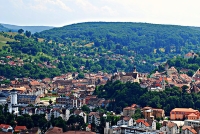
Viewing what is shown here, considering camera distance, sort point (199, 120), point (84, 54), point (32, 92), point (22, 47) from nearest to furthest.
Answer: point (199, 120)
point (32, 92)
point (22, 47)
point (84, 54)

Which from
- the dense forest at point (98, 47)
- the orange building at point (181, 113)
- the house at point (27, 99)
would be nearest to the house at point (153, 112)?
the orange building at point (181, 113)

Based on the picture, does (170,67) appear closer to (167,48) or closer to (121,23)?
(167,48)

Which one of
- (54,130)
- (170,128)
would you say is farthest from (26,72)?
(54,130)

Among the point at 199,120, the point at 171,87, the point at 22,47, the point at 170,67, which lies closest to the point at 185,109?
the point at 199,120

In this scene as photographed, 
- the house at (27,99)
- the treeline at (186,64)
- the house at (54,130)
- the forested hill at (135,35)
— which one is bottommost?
the house at (27,99)

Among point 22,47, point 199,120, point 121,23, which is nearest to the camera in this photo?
point 199,120

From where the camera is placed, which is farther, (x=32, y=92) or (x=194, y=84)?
(x=32, y=92)

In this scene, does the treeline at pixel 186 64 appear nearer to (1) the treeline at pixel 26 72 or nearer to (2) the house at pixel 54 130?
(1) the treeline at pixel 26 72

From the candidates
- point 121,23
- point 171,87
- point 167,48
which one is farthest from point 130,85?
point 121,23
